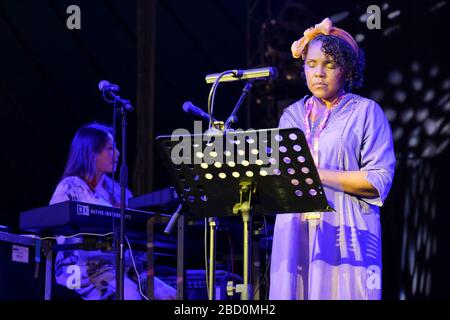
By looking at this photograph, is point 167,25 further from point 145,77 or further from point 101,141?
point 101,141

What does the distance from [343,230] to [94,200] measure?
2.39 metres

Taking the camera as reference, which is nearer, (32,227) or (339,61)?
(339,61)

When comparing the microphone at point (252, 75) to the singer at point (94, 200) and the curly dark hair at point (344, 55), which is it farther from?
the singer at point (94, 200)

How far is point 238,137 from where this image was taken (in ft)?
7.63

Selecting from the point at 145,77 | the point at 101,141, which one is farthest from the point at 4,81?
the point at 101,141

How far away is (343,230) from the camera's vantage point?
259 cm

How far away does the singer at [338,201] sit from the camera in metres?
2.56

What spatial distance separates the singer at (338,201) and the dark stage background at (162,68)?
10.8 ft

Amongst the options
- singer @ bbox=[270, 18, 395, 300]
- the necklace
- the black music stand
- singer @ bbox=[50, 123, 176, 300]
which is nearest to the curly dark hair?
singer @ bbox=[270, 18, 395, 300]

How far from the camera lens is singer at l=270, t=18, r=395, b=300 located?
2.56 meters

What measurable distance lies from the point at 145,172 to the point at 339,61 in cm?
375

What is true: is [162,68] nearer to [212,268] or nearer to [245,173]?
[212,268]

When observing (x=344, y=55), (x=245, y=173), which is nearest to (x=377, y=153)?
(x=344, y=55)

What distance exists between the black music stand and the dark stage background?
12.1 ft
